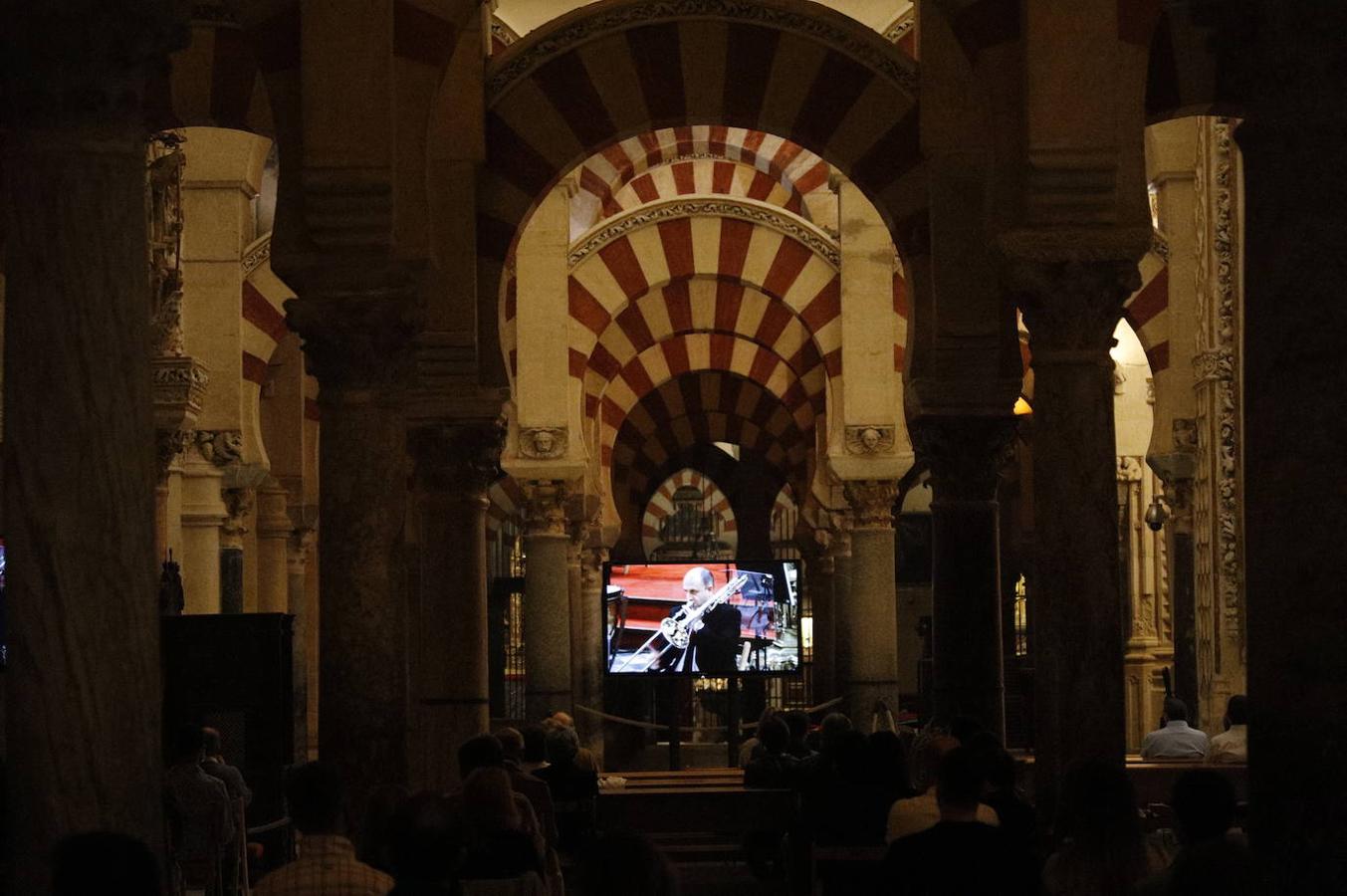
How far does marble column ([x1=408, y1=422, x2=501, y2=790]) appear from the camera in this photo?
36.4 feet

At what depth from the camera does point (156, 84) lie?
17.1ft

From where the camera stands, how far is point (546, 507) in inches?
685

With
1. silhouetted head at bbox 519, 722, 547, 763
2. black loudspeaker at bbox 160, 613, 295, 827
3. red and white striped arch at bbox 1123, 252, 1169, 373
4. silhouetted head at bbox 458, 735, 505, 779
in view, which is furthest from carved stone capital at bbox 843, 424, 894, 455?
silhouetted head at bbox 458, 735, 505, 779

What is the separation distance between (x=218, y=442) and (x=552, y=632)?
14.1 feet

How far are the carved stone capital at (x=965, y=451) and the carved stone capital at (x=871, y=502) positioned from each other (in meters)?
5.98

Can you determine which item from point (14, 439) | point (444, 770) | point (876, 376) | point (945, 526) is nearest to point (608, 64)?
point (945, 526)

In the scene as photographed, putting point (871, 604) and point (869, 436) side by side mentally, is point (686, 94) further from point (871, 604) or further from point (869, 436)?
point (871, 604)

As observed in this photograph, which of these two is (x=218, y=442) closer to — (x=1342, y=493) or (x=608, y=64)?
(x=608, y=64)

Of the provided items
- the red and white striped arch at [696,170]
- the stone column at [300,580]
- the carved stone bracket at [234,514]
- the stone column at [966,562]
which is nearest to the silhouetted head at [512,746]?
the stone column at [966,562]

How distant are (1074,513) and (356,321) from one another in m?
2.81

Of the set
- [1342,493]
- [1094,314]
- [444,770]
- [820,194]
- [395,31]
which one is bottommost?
[444,770]

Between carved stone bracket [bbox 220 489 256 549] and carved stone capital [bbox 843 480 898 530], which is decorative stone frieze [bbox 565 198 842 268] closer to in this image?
carved stone capital [bbox 843 480 898 530]

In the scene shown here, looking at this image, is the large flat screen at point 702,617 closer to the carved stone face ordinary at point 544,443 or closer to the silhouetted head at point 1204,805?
the carved stone face ordinary at point 544,443

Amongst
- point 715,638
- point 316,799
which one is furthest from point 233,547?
point 316,799
